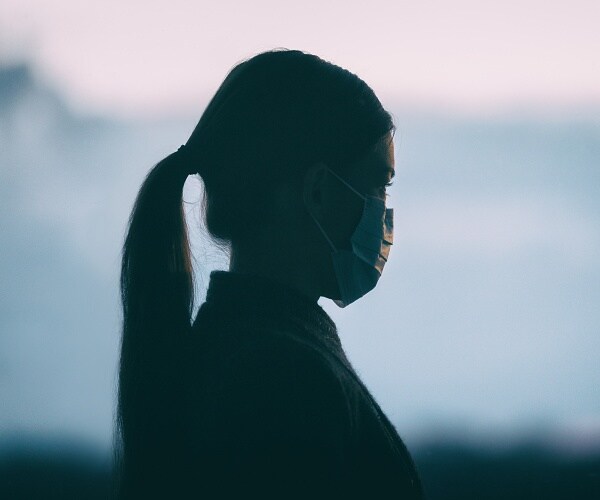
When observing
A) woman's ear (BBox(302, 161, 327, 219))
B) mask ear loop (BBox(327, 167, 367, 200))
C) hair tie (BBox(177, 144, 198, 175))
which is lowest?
woman's ear (BBox(302, 161, 327, 219))

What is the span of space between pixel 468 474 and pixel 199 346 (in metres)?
2.22

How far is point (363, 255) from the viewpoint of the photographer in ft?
3.53

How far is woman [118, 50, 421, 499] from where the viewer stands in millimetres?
726

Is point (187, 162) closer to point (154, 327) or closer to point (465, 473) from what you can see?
point (154, 327)

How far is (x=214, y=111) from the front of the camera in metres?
0.97

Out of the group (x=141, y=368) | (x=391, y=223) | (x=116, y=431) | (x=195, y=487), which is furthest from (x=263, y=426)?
(x=391, y=223)

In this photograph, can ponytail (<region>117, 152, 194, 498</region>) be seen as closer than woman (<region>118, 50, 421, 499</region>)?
No

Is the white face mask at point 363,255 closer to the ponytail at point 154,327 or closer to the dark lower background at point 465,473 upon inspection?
the ponytail at point 154,327

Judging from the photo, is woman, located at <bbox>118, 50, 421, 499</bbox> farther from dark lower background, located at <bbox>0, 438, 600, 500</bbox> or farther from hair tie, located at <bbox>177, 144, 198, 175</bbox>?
dark lower background, located at <bbox>0, 438, 600, 500</bbox>

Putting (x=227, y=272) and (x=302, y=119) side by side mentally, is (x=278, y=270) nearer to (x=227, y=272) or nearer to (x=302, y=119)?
(x=227, y=272)

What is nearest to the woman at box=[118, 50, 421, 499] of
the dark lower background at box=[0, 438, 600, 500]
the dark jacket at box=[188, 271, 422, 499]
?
the dark jacket at box=[188, 271, 422, 499]

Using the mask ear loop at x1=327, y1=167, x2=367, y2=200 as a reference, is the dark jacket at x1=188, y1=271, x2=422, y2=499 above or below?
below

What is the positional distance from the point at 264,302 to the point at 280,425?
0.21 metres

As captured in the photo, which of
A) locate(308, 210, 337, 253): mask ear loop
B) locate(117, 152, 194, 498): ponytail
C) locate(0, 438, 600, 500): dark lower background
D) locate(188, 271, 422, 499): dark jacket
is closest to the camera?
locate(188, 271, 422, 499): dark jacket
